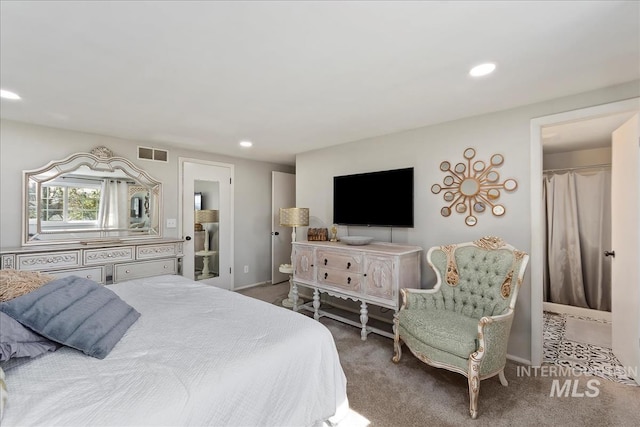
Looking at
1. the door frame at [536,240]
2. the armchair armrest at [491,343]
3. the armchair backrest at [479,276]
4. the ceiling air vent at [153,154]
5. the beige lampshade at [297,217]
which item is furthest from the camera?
the beige lampshade at [297,217]

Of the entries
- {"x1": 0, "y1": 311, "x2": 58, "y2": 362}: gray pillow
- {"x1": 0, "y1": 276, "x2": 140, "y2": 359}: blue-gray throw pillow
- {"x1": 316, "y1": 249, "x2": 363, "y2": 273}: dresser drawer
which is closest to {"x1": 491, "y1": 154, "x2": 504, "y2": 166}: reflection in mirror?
{"x1": 316, "y1": 249, "x2": 363, "y2": 273}: dresser drawer

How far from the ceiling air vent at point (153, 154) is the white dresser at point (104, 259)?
1.12 m

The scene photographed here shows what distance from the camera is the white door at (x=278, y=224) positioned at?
5398 mm

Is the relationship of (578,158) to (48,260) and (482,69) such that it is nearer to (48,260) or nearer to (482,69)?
(482,69)

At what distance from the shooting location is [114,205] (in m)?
3.60

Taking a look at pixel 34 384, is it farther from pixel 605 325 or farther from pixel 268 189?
pixel 605 325

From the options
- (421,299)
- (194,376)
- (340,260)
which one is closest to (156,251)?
Answer: (340,260)

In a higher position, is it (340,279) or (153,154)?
(153,154)

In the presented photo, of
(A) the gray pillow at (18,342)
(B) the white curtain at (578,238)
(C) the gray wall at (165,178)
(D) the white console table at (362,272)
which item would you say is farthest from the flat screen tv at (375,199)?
(A) the gray pillow at (18,342)

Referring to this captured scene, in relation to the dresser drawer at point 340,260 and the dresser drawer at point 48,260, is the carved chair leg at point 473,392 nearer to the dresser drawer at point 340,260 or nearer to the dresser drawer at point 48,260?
A: the dresser drawer at point 340,260

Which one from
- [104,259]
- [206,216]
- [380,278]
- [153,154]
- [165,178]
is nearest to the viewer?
[380,278]

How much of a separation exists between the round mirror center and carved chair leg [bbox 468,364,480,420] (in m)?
1.61

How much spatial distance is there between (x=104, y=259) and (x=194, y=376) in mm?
2812

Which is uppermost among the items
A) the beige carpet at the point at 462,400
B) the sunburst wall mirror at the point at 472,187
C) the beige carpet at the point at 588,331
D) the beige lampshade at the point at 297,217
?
the sunburst wall mirror at the point at 472,187
